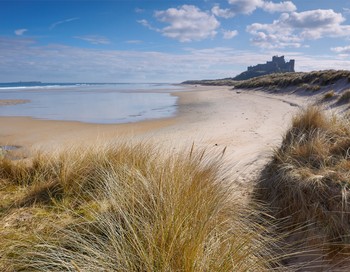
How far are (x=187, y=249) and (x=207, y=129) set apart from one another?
8.46 metres

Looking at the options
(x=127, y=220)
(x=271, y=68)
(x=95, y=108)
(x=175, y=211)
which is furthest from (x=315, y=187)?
(x=271, y=68)

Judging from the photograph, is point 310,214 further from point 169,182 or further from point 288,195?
point 169,182

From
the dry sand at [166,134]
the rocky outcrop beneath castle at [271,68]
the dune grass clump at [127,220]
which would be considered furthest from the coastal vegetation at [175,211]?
the rocky outcrop beneath castle at [271,68]

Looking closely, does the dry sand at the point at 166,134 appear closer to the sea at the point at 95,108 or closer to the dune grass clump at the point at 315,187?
the dune grass clump at the point at 315,187

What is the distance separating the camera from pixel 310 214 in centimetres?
305

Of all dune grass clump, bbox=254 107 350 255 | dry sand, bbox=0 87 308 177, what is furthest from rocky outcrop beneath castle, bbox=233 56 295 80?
dune grass clump, bbox=254 107 350 255

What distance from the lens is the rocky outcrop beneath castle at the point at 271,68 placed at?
119750 millimetres

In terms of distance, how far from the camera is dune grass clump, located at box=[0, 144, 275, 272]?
5.63 ft

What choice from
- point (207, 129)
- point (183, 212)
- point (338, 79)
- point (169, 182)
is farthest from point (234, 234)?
point (338, 79)

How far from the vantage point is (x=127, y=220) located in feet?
6.07

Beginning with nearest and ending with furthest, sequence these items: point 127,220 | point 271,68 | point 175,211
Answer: point 127,220 < point 175,211 < point 271,68

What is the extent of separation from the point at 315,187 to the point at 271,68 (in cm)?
13903

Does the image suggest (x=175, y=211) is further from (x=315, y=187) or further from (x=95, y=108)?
(x=95, y=108)

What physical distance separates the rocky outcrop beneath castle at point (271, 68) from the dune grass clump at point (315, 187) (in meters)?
121
